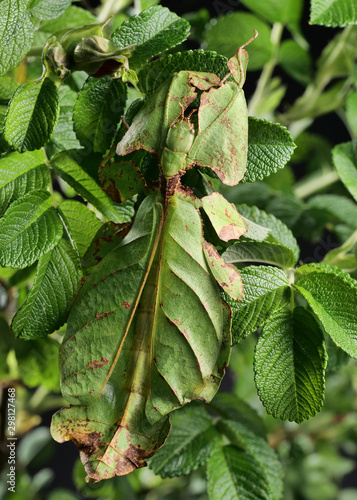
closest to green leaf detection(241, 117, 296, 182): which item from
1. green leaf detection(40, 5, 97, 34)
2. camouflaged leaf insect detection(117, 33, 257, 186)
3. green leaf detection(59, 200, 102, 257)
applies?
camouflaged leaf insect detection(117, 33, 257, 186)

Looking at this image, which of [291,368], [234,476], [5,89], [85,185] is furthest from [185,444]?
[5,89]

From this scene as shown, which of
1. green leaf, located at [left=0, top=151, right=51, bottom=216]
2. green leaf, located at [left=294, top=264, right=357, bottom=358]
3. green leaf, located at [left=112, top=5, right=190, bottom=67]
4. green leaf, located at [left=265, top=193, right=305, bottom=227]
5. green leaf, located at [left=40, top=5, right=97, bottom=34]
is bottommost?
green leaf, located at [left=265, top=193, right=305, bottom=227]

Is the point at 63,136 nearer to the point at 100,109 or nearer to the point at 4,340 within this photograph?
the point at 100,109

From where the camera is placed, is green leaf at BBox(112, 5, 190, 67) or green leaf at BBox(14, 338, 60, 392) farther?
green leaf at BBox(14, 338, 60, 392)

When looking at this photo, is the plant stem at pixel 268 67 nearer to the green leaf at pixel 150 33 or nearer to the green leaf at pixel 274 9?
the green leaf at pixel 274 9

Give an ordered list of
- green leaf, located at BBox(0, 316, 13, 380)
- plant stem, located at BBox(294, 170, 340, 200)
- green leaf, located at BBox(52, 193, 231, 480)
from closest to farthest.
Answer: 1. green leaf, located at BBox(52, 193, 231, 480)
2. green leaf, located at BBox(0, 316, 13, 380)
3. plant stem, located at BBox(294, 170, 340, 200)

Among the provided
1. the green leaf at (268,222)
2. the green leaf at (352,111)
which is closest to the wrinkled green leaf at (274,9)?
the green leaf at (352,111)

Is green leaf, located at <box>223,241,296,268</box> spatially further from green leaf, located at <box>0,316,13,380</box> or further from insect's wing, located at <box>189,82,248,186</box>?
green leaf, located at <box>0,316,13,380</box>
